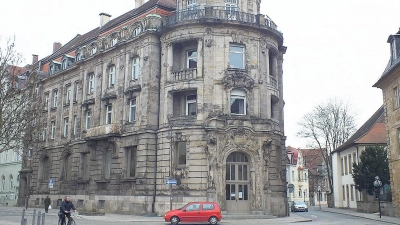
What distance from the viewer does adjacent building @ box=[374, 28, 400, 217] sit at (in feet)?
106

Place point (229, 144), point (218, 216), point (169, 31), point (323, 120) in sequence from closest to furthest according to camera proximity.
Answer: point (218, 216) → point (229, 144) → point (169, 31) → point (323, 120)

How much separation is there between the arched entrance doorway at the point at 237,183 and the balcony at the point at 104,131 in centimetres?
996

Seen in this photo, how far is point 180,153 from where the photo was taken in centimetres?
3316

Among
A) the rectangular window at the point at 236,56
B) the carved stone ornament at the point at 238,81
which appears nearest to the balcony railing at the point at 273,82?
the carved stone ornament at the point at 238,81

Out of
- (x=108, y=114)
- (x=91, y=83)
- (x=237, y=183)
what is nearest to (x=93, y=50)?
(x=91, y=83)

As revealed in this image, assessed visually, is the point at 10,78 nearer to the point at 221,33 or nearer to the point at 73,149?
the point at 221,33

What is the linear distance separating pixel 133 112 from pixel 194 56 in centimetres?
698

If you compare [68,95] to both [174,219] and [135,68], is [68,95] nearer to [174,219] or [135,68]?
[135,68]

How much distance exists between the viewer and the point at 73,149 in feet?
142

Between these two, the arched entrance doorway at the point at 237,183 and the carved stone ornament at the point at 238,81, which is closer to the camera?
the arched entrance doorway at the point at 237,183

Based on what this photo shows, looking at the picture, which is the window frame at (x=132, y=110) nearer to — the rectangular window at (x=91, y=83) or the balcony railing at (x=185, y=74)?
the balcony railing at (x=185, y=74)

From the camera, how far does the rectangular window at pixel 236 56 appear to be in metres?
34.3

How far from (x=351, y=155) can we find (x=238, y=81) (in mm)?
23526

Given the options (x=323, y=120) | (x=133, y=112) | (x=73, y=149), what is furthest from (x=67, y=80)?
(x=323, y=120)
